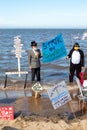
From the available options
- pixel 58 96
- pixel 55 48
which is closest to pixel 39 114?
pixel 58 96

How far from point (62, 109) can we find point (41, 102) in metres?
1.01

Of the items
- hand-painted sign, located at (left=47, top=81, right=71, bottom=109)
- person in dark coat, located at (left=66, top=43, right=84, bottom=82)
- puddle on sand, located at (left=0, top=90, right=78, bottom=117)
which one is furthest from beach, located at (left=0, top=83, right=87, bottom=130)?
person in dark coat, located at (left=66, top=43, right=84, bottom=82)

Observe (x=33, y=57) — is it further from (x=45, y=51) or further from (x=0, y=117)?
(x=0, y=117)

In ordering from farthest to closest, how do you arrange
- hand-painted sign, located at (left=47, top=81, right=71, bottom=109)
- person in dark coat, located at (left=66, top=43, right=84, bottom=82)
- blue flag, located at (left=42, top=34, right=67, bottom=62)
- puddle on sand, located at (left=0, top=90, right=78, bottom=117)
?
person in dark coat, located at (left=66, top=43, right=84, bottom=82) < blue flag, located at (left=42, top=34, right=67, bottom=62) < puddle on sand, located at (left=0, top=90, right=78, bottom=117) < hand-painted sign, located at (left=47, top=81, right=71, bottom=109)

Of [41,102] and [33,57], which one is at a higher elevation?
[33,57]

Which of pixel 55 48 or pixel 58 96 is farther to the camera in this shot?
pixel 55 48

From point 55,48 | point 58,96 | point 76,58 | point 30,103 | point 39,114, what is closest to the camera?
point 58,96

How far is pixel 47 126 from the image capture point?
814cm

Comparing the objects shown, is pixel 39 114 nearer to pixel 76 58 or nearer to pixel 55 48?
pixel 55 48

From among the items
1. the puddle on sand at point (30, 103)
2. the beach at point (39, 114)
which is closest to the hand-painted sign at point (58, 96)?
the beach at point (39, 114)

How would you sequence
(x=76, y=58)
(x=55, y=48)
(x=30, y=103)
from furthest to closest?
(x=76, y=58) → (x=55, y=48) → (x=30, y=103)

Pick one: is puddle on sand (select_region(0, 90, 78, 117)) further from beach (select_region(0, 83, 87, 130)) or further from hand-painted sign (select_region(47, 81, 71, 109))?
hand-painted sign (select_region(47, 81, 71, 109))

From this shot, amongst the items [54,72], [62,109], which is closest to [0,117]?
[62,109]

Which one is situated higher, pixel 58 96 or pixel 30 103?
pixel 58 96
